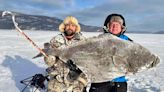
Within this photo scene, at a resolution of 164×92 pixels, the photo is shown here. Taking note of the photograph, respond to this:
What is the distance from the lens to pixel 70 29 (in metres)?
5.72

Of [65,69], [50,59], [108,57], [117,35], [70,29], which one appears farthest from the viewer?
[70,29]

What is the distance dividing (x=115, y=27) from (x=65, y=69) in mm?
866

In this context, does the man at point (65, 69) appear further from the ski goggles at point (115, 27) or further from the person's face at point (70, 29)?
the ski goggles at point (115, 27)

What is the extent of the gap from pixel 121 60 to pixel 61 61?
2.85 ft

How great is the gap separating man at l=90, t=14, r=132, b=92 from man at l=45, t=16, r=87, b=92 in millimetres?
314

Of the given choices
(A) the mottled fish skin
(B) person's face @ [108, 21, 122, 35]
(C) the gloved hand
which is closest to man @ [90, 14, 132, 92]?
(B) person's face @ [108, 21, 122, 35]

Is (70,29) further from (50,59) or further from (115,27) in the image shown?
(115,27)

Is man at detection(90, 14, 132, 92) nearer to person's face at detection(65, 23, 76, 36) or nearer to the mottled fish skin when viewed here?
the mottled fish skin

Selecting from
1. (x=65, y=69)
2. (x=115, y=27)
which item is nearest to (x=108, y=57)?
(x=115, y=27)

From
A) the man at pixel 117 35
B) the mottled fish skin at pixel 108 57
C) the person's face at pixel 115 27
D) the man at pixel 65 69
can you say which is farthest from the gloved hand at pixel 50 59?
the person's face at pixel 115 27

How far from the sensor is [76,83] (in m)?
5.48

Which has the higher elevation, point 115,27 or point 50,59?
point 115,27

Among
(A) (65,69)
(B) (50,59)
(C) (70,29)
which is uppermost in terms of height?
(C) (70,29)

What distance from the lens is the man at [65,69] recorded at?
17.3ft
